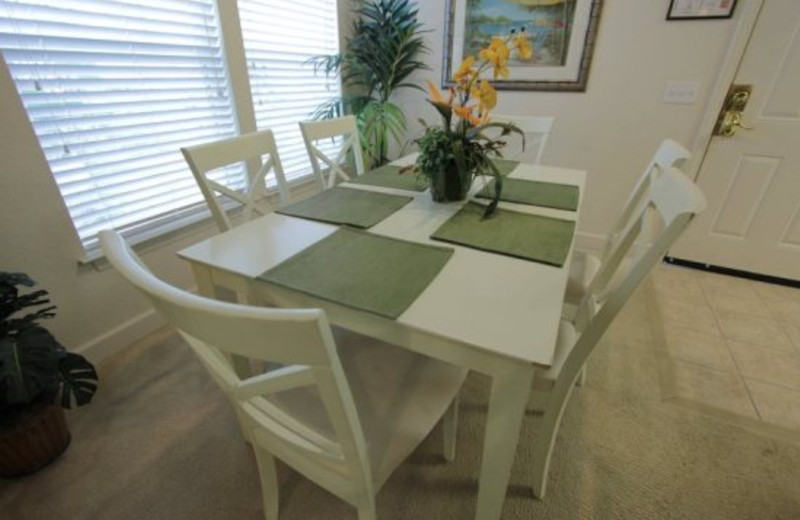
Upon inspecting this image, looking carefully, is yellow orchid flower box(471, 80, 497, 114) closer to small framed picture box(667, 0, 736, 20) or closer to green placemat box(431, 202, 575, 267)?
green placemat box(431, 202, 575, 267)

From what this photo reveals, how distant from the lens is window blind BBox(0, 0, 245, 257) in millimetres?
1341

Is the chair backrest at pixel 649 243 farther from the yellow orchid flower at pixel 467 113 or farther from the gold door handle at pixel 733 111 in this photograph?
the gold door handle at pixel 733 111

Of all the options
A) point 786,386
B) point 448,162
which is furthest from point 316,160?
point 786,386

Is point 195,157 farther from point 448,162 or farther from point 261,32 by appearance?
point 261,32

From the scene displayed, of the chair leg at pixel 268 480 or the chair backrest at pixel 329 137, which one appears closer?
the chair leg at pixel 268 480

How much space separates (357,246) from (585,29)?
227 cm

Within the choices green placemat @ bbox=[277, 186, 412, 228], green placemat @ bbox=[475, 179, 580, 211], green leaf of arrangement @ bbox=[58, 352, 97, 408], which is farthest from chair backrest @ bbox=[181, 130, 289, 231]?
green placemat @ bbox=[475, 179, 580, 211]

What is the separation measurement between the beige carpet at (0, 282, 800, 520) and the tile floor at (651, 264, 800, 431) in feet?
0.48

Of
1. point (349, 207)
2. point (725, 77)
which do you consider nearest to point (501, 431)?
point (349, 207)

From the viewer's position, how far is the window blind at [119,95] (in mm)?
1341

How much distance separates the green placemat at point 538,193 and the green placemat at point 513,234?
0.47ft

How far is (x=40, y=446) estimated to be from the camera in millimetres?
1191

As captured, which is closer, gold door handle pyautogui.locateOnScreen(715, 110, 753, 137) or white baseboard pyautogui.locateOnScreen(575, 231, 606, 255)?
gold door handle pyautogui.locateOnScreen(715, 110, 753, 137)

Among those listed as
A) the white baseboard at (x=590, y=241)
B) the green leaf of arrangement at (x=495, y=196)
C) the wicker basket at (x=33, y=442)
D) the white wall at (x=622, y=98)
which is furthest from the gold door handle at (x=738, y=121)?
the wicker basket at (x=33, y=442)
